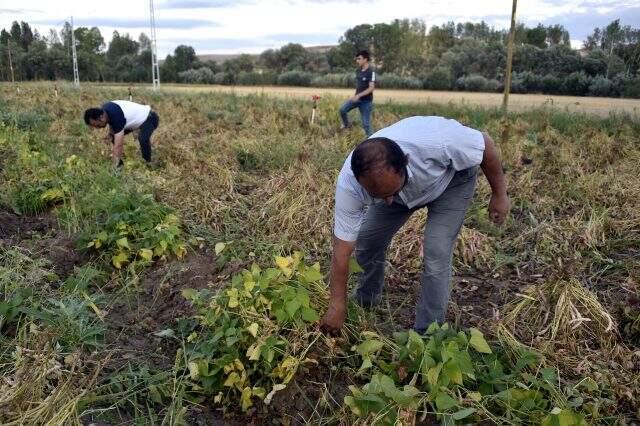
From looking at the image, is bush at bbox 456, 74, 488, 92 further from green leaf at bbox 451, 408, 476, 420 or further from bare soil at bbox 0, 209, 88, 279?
green leaf at bbox 451, 408, 476, 420

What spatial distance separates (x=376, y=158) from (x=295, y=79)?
34.4m

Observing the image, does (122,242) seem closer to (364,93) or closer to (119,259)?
(119,259)

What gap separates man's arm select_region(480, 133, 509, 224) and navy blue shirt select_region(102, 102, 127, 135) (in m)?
4.64

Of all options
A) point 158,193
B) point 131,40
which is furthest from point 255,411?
point 131,40

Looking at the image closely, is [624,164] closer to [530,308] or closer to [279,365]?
[530,308]

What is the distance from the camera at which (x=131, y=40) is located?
4966 centimetres

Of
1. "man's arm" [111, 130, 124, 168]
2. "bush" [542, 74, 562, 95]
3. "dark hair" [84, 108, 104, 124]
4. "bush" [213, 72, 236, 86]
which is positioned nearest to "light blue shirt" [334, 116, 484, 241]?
"dark hair" [84, 108, 104, 124]

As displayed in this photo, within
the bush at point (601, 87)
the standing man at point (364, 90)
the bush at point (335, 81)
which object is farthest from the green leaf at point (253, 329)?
the bush at point (335, 81)

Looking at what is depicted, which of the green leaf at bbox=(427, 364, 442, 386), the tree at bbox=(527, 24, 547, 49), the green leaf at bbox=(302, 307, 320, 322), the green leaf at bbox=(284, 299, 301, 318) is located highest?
the tree at bbox=(527, 24, 547, 49)

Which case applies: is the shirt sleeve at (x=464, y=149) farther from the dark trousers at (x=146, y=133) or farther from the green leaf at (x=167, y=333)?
the dark trousers at (x=146, y=133)

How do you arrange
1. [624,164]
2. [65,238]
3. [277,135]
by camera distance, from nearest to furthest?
[65,238] < [624,164] < [277,135]

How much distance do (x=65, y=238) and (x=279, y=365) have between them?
2.69 meters

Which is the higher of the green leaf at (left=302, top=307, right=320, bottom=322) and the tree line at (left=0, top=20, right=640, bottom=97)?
the tree line at (left=0, top=20, right=640, bottom=97)

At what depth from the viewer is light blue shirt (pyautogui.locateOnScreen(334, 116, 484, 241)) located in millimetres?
2543
